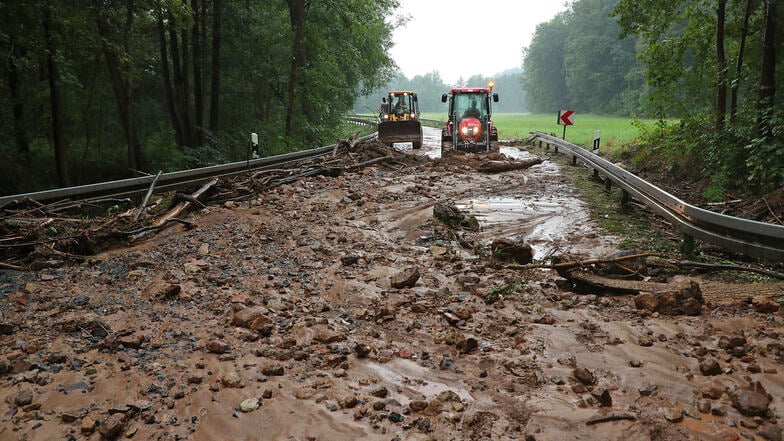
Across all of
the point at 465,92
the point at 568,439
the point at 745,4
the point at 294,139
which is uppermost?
the point at 745,4

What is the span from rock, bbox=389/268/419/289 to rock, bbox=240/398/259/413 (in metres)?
2.37

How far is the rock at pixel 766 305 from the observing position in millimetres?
3797

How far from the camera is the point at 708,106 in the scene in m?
14.4

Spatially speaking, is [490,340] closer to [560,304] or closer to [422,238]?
[560,304]

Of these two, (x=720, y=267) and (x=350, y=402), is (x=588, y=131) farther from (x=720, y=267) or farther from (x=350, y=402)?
(x=350, y=402)

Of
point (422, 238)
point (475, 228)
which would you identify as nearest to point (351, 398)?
point (422, 238)

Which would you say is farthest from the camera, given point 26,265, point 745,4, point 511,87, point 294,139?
point 511,87

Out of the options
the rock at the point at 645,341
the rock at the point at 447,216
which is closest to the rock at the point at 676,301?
the rock at the point at 645,341

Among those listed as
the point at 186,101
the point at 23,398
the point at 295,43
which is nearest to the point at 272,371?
the point at 23,398

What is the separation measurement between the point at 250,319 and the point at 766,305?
4316 mm

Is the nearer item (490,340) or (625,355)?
(625,355)

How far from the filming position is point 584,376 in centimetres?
Answer: 310

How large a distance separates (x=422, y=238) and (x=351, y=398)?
4.21 m

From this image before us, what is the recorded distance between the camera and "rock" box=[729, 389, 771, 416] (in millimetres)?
2574
